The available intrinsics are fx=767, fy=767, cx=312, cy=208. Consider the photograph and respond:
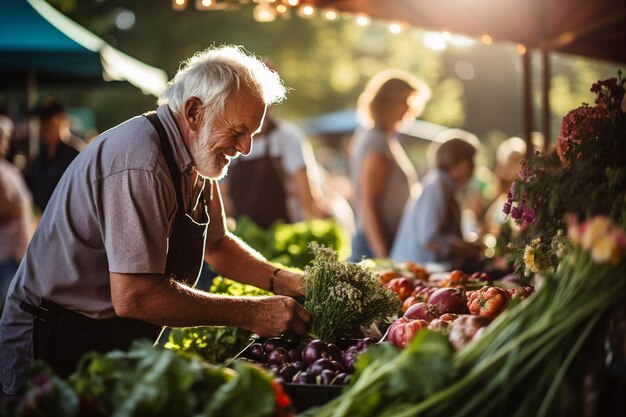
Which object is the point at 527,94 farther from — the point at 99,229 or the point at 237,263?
the point at 99,229

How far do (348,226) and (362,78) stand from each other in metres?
14.8

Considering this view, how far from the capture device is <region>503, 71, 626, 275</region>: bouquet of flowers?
2281 millimetres

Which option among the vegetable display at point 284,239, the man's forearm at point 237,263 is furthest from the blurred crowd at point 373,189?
the man's forearm at point 237,263

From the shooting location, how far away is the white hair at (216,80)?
2.73 meters

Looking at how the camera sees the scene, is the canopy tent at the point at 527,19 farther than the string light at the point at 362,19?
Yes

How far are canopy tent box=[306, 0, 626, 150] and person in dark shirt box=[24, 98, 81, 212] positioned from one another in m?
3.41

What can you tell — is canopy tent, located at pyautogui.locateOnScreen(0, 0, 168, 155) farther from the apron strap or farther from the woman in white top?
the apron strap

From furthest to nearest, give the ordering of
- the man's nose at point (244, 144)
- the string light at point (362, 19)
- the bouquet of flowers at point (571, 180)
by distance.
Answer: the string light at point (362, 19), the man's nose at point (244, 144), the bouquet of flowers at point (571, 180)

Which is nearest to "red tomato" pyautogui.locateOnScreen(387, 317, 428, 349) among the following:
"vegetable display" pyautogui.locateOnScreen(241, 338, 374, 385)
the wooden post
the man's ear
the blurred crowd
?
"vegetable display" pyautogui.locateOnScreen(241, 338, 374, 385)

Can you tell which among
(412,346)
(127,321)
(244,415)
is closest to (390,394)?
(412,346)

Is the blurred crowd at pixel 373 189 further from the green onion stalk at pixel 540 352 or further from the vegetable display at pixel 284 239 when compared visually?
the green onion stalk at pixel 540 352

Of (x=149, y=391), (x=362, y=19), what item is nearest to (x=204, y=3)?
(x=362, y=19)

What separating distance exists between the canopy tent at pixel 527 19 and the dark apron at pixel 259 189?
4.91 ft

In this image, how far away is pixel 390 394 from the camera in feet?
5.90
